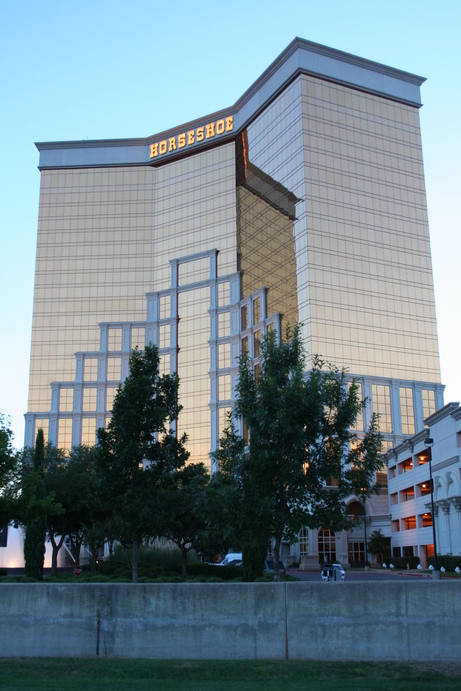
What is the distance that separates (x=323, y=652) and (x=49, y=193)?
419 ft

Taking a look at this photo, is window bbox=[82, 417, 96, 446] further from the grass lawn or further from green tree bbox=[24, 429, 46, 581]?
the grass lawn

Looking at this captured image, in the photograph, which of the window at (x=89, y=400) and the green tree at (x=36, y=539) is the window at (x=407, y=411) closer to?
the window at (x=89, y=400)

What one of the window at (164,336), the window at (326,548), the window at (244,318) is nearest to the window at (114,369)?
the window at (164,336)

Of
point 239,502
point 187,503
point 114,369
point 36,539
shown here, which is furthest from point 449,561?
point 114,369

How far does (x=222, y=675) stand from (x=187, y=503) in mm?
26357

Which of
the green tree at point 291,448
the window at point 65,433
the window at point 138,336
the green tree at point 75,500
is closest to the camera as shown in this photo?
the green tree at point 291,448

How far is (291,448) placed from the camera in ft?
90.5

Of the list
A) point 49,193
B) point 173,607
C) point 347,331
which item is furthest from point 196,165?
point 173,607

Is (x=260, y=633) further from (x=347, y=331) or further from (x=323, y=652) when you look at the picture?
(x=347, y=331)

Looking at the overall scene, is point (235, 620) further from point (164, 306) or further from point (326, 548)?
point (164, 306)

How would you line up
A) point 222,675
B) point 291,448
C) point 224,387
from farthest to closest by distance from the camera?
1. point 224,387
2. point 291,448
3. point 222,675

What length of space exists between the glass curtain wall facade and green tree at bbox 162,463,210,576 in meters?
45.0

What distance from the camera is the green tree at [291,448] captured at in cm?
2714

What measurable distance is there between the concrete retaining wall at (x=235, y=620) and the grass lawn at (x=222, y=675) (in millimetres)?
380
